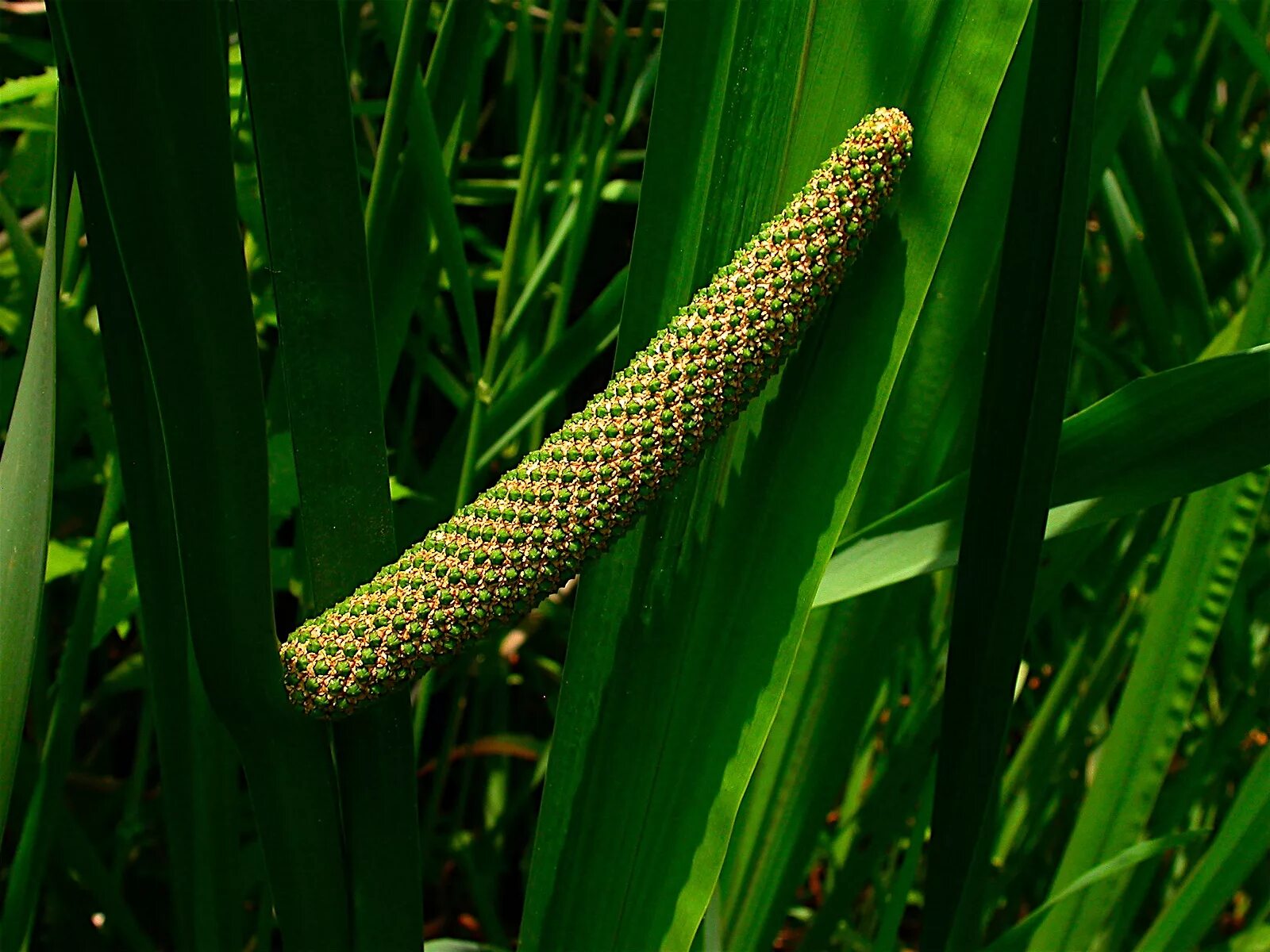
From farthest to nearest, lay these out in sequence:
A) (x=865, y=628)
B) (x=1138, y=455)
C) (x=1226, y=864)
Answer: (x=865, y=628) < (x=1226, y=864) < (x=1138, y=455)

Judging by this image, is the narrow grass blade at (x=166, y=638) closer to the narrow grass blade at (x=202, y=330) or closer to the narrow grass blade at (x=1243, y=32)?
the narrow grass blade at (x=202, y=330)

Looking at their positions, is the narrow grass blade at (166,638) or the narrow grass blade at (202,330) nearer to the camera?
the narrow grass blade at (202,330)

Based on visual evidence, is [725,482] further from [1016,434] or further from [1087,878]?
[1087,878]

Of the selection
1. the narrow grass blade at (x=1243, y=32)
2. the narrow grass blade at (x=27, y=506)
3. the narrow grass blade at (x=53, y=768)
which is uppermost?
the narrow grass blade at (x=1243, y=32)

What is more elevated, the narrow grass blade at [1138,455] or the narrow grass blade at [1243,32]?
the narrow grass blade at [1243,32]

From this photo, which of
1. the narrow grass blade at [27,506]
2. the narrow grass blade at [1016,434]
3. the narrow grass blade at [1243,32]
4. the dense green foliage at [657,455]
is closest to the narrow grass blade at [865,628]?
the dense green foliage at [657,455]

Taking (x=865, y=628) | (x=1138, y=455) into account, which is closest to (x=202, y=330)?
(x=1138, y=455)


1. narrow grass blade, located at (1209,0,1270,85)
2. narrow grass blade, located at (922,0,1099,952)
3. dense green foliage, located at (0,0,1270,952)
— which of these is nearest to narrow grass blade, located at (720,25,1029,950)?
dense green foliage, located at (0,0,1270,952)

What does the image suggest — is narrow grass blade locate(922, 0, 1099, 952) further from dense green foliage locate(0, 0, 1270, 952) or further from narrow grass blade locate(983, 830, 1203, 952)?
narrow grass blade locate(983, 830, 1203, 952)
